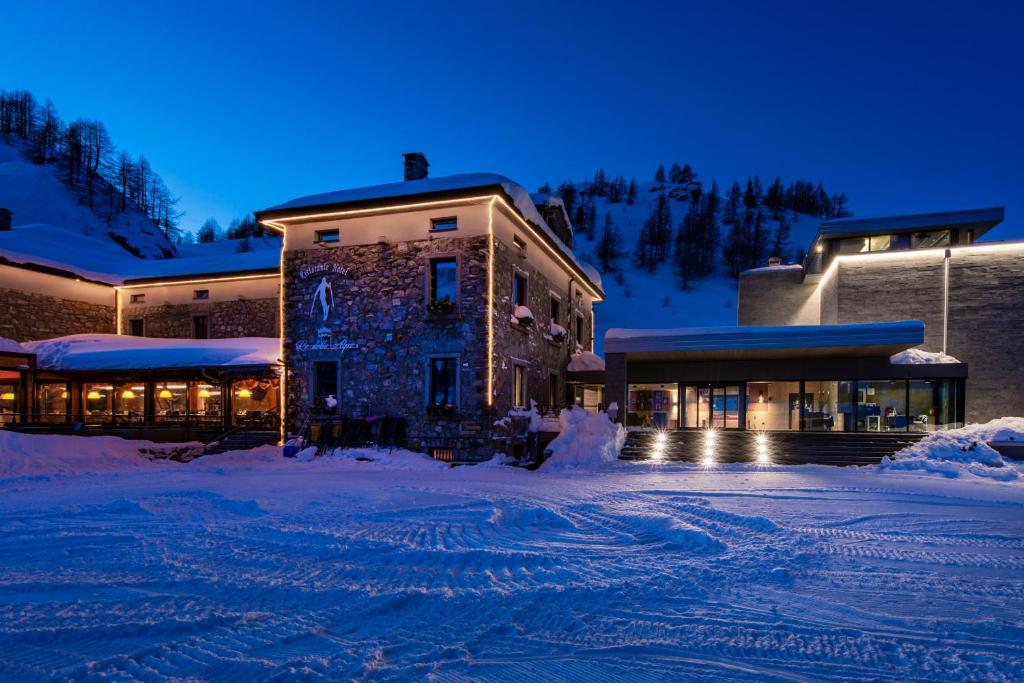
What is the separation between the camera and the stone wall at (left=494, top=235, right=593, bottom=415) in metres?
16.1

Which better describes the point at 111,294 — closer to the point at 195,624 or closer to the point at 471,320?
the point at 471,320

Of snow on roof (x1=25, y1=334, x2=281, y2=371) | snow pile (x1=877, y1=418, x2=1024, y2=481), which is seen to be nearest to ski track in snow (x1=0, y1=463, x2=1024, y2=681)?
snow pile (x1=877, y1=418, x2=1024, y2=481)

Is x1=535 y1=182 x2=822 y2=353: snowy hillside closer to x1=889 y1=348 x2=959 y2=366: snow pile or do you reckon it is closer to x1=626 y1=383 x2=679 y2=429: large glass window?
x1=626 y1=383 x2=679 y2=429: large glass window

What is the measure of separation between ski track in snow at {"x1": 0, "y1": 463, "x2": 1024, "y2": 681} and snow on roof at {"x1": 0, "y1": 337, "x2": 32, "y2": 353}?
1197 cm

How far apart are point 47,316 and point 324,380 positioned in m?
12.4

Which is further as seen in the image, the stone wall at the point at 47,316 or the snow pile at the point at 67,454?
the stone wall at the point at 47,316

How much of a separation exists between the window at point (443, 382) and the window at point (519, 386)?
2326mm

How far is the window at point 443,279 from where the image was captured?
15856 millimetres

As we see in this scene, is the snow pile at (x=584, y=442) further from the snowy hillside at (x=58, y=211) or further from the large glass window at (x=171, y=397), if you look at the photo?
the snowy hillside at (x=58, y=211)

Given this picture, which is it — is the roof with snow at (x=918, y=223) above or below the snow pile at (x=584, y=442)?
above

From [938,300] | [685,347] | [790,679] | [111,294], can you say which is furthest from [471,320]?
[938,300]

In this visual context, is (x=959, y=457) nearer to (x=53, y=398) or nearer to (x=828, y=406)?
(x=828, y=406)

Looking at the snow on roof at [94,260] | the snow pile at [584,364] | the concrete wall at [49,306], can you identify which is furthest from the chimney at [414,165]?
the concrete wall at [49,306]

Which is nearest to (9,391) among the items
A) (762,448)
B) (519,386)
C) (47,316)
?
(47,316)
